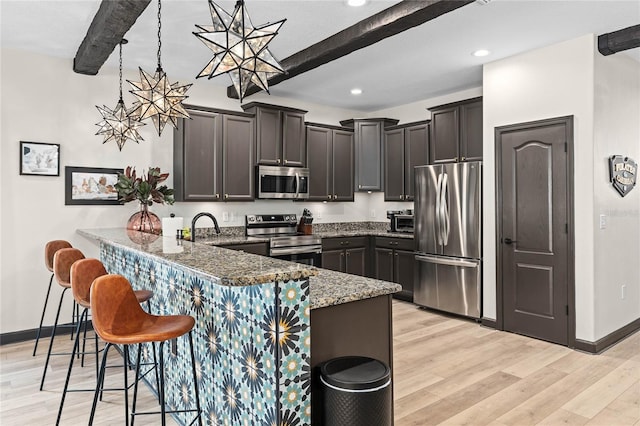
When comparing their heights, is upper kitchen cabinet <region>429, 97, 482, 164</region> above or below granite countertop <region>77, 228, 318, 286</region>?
above

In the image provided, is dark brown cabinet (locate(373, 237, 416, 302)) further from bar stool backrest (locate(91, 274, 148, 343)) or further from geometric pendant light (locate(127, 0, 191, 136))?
bar stool backrest (locate(91, 274, 148, 343))

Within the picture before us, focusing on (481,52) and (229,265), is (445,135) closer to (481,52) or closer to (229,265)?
(481,52)

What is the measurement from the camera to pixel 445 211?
16.3 feet

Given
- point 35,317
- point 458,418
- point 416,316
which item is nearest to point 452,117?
point 416,316

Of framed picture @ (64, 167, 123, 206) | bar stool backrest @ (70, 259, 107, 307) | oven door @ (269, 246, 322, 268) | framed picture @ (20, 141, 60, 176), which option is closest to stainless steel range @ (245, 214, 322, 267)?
oven door @ (269, 246, 322, 268)

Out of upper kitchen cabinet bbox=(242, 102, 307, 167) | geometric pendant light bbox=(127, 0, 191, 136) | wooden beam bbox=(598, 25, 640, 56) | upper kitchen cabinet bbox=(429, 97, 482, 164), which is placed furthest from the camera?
upper kitchen cabinet bbox=(242, 102, 307, 167)

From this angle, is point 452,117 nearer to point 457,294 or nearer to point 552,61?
point 552,61

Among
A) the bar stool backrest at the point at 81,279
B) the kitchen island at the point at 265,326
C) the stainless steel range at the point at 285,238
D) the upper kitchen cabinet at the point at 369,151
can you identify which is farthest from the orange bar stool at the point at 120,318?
the upper kitchen cabinet at the point at 369,151

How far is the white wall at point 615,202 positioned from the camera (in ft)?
12.6

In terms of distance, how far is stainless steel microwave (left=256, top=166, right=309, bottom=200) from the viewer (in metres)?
5.37

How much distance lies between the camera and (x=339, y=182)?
6.33m

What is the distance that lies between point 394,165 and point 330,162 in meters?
0.94

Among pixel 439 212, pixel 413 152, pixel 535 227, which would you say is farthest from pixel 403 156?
pixel 535 227

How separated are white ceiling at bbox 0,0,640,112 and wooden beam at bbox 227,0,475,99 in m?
0.07
